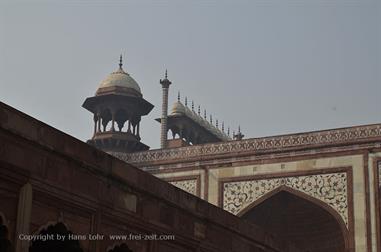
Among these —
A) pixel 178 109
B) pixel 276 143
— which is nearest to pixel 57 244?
pixel 276 143

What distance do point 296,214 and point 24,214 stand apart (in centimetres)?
1011

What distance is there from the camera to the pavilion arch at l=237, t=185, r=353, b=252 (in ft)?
46.8

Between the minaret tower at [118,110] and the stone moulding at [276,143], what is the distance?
1.07 metres

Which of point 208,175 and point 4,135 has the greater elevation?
Answer: point 208,175

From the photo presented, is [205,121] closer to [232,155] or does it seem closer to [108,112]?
[108,112]

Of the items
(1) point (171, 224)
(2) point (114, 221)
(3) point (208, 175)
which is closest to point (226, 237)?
(1) point (171, 224)

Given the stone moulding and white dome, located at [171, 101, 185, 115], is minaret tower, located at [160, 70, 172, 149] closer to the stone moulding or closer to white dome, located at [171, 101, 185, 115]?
white dome, located at [171, 101, 185, 115]

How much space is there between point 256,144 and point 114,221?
8.52m

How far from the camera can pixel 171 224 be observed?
7770 millimetres

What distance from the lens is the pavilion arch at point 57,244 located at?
621 centimetres

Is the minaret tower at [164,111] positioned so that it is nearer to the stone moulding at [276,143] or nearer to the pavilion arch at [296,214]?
the stone moulding at [276,143]

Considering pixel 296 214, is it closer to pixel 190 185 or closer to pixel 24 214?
pixel 190 185

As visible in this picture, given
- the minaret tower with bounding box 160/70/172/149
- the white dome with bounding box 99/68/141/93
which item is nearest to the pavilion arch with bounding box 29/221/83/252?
the white dome with bounding box 99/68/141/93

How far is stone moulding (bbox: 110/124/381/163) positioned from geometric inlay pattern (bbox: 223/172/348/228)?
0.60 metres
